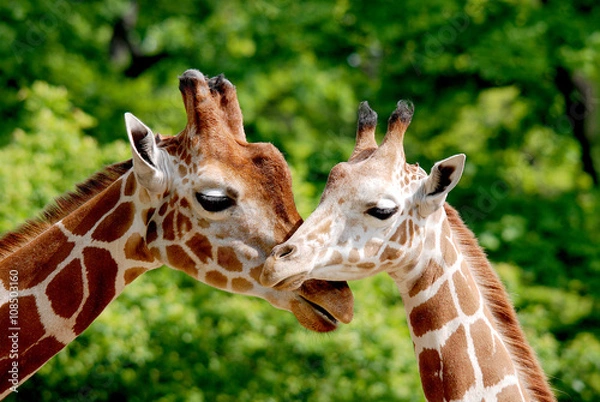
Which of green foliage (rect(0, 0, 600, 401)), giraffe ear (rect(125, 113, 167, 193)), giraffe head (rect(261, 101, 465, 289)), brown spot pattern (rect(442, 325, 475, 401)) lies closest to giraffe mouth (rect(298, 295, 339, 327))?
giraffe head (rect(261, 101, 465, 289))

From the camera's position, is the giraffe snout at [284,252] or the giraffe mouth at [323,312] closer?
the giraffe snout at [284,252]

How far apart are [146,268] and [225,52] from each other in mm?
11599

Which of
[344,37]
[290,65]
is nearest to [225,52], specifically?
[290,65]

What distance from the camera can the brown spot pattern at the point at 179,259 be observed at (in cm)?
502

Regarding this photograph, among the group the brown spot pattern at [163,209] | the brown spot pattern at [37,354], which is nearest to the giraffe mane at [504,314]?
the brown spot pattern at [163,209]

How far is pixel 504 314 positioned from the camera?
516 cm

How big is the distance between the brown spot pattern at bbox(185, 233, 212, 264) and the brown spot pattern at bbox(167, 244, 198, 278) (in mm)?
56

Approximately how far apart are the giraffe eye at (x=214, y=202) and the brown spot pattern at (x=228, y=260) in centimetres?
24

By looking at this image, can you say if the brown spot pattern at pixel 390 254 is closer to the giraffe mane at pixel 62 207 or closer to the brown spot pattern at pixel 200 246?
the brown spot pattern at pixel 200 246

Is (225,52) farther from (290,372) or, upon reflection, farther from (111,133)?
(290,372)

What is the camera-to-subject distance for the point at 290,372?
10.7 metres

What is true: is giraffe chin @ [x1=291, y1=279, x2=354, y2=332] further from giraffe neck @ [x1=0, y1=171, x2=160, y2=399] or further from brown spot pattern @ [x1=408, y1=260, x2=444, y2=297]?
giraffe neck @ [x1=0, y1=171, x2=160, y2=399]

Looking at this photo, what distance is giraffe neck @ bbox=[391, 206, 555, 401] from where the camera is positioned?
4.85 m

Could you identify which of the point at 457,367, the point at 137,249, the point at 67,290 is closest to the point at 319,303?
the point at 457,367
